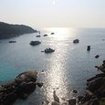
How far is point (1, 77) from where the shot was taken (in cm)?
11106

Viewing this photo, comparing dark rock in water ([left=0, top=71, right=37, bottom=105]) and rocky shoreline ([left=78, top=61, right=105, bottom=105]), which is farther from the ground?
rocky shoreline ([left=78, top=61, right=105, bottom=105])

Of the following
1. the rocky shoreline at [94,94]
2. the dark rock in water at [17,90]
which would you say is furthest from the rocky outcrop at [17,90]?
the rocky shoreline at [94,94]

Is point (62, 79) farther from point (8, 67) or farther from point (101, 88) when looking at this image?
point (8, 67)

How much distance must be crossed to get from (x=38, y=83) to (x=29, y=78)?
19.7 ft

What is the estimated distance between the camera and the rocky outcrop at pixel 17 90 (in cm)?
8057

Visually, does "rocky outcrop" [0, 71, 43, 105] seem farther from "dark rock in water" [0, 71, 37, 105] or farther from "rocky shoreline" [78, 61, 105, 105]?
"rocky shoreline" [78, 61, 105, 105]

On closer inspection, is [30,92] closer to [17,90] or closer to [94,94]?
[17,90]

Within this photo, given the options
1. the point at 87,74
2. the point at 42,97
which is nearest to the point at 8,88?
the point at 42,97

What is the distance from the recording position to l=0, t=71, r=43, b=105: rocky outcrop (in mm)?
80569

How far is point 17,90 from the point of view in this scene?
86.9 meters

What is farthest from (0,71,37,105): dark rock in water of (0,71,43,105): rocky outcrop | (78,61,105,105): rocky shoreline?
(78,61,105,105): rocky shoreline

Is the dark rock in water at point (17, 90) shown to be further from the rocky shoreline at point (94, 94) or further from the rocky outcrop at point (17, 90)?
the rocky shoreline at point (94, 94)

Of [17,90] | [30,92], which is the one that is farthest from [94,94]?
[17,90]

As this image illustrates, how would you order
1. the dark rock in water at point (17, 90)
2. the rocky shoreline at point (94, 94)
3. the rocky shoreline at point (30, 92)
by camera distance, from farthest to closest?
the dark rock in water at point (17, 90), the rocky shoreline at point (30, 92), the rocky shoreline at point (94, 94)
